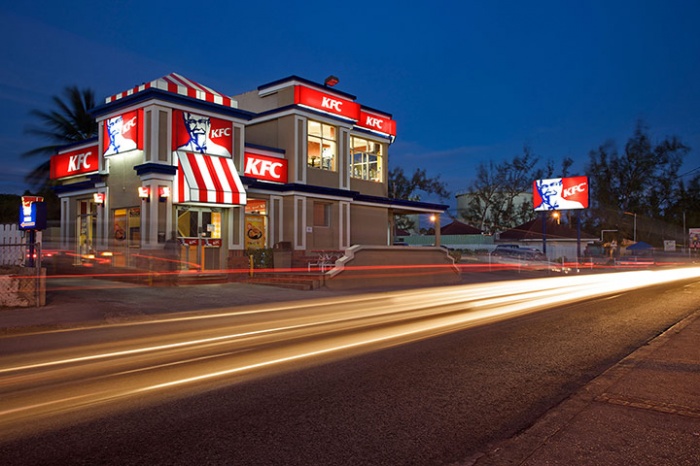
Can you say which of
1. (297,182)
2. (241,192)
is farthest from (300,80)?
(241,192)

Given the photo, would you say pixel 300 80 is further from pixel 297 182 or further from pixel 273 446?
pixel 273 446

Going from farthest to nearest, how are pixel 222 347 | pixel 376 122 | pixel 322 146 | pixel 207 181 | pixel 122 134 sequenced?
pixel 376 122 < pixel 322 146 < pixel 122 134 < pixel 207 181 < pixel 222 347

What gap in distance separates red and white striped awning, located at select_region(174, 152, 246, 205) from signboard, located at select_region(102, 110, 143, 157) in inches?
70.7

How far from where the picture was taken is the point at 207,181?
Answer: 2125 cm

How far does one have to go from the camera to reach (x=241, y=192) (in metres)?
22.2

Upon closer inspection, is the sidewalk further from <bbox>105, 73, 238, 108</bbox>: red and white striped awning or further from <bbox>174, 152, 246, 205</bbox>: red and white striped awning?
<bbox>105, 73, 238, 108</bbox>: red and white striped awning

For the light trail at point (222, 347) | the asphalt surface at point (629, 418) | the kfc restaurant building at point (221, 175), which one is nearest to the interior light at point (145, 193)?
the kfc restaurant building at point (221, 175)

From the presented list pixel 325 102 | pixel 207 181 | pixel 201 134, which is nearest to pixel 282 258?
pixel 207 181

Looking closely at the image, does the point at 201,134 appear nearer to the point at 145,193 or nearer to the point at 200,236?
the point at 145,193

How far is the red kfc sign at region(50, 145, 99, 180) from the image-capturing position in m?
24.4

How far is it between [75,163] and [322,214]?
38.6 feet

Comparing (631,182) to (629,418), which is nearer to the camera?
(629,418)

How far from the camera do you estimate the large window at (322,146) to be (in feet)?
90.0

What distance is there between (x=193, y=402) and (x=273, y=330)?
17.0ft
